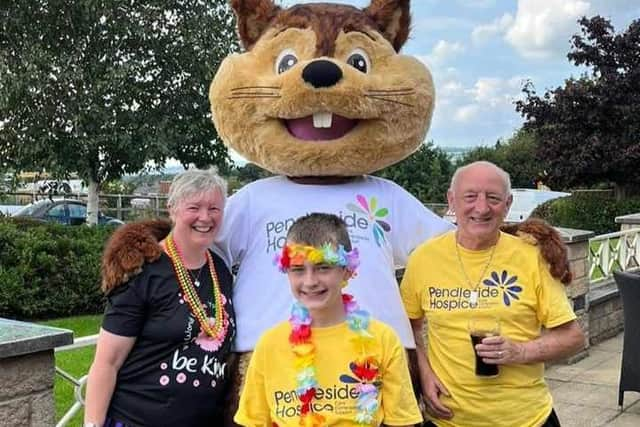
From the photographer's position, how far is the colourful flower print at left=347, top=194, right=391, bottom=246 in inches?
118

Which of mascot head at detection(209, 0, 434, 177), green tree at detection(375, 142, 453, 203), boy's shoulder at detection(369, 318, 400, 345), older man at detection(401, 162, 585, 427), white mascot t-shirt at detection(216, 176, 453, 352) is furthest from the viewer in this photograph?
green tree at detection(375, 142, 453, 203)

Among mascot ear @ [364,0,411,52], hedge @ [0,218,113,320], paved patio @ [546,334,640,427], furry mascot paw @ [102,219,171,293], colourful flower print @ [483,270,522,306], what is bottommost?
paved patio @ [546,334,640,427]

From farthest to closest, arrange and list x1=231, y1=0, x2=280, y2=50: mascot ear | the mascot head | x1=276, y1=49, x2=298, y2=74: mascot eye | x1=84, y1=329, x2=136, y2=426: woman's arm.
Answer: x1=231, y1=0, x2=280, y2=50: mascot ear
x1=276, y1=49, x2=298, y2=74: mascot eye
the mascot head
x1=84, y1=329, x2=136, y2=426: woman's arm

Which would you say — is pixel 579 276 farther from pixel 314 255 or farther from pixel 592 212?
pixel 592 212

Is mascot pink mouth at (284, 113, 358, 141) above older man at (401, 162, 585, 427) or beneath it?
above

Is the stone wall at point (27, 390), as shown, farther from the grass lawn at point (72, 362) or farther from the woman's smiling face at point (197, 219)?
the grass lawn at point (72, 362)

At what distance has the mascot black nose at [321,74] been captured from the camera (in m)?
2.89

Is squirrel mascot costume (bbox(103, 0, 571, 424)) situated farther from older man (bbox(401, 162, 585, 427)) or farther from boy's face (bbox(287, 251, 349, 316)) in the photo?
boy's face (bbox(287, 251, 349, 316))

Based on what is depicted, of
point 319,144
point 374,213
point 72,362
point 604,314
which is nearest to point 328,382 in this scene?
point 374,213

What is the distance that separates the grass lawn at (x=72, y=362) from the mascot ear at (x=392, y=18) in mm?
2322

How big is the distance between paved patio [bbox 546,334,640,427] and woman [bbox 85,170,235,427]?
3.69m

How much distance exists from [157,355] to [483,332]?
3.74 ft

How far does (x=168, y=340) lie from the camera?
2559mm

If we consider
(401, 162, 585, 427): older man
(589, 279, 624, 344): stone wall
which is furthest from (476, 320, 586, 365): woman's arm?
(589, 279, 624, 344): stone wall
